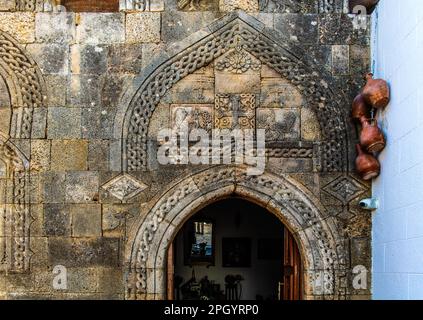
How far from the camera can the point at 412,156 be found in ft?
16.6

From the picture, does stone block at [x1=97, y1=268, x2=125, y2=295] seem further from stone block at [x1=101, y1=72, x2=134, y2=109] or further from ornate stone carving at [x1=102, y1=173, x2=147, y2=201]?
stone block at [x1=101, y1=72, x2=134, y2=109]

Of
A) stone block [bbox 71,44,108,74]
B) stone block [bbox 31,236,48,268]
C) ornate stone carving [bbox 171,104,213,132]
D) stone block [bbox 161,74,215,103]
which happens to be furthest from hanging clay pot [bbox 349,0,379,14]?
stone block [bbox 31,236,48,268]

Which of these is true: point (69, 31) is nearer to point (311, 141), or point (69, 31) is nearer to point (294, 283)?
point (311, 141)

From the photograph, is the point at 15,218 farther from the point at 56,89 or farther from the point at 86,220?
the point at 56,89

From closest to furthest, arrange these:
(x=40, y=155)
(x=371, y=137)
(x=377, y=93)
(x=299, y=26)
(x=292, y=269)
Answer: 1. (x=377, y=93)
2. (x=371, y=137)
3. (x=40, y=155)
4. (x=299, y=26)
5. (x=292, y=269)

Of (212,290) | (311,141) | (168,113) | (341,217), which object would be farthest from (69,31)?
(212,290)

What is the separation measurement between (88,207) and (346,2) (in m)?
2.84

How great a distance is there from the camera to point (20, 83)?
19.8ft

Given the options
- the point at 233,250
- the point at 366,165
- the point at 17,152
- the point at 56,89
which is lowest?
the point at 233,250

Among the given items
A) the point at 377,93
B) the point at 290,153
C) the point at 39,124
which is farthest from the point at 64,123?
the point at 377,93

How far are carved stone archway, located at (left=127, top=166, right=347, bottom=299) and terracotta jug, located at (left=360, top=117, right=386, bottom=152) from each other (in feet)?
2.08

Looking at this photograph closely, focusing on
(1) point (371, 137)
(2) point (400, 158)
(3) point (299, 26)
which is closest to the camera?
(2) point (400, 158)

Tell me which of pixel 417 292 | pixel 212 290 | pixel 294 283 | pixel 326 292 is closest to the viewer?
pixel 417 292

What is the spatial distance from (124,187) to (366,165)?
2.03 metres
